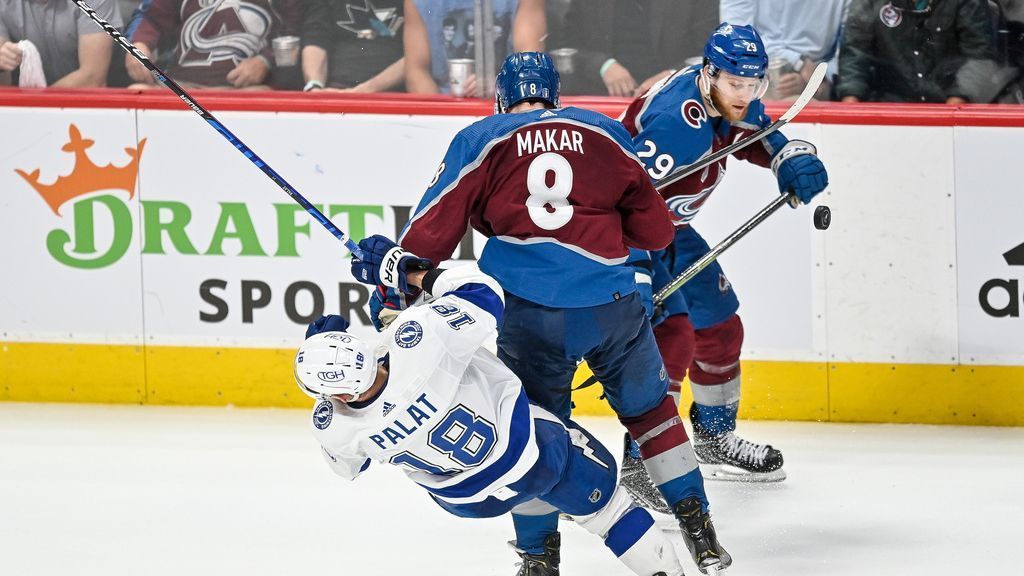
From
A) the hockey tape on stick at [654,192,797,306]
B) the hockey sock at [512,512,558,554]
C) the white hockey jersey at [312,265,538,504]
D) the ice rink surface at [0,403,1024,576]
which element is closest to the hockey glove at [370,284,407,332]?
the white hockey jersey at [312,265,538,504]

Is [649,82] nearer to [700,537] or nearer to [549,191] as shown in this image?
[549,191]

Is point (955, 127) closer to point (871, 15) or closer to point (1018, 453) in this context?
point (871, 15)

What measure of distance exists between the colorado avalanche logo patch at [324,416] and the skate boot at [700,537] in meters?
0.91

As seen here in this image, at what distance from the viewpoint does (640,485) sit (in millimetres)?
4066

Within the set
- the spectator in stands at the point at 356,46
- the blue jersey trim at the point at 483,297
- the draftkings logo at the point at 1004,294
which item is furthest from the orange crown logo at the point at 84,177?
the draftkings logo at the point at 1004,294

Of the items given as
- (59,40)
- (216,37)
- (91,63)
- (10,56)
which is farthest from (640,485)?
(10,56)

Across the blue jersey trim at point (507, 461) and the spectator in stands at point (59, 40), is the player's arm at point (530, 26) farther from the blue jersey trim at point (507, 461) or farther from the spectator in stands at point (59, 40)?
the blue jersey trim at point (507, 461)

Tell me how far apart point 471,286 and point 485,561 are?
1033 millimetres

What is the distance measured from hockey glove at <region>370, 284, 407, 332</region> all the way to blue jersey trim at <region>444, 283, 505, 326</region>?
30 centimetres

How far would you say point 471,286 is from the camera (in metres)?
2.89

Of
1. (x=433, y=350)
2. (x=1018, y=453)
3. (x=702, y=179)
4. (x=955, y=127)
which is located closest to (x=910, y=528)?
(x=1018, y=453)

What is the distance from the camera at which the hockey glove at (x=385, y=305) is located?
3.18 metres

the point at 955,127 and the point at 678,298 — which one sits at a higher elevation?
the point at 955,127

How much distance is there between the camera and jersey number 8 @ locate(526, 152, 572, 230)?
3.04 metres
